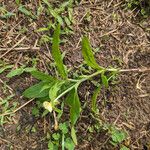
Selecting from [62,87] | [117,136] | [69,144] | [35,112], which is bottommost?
[117,136]

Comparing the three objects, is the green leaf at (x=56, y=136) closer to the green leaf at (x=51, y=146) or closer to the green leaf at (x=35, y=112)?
the green leaf at (x=51, y=146)

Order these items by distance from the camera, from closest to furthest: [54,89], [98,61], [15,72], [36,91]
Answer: [54,89] < [36,91] < [15,72] < [98,61]

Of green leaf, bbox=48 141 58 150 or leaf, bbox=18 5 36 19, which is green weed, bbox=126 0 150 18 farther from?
green leaf, bbox=48 141 58 150

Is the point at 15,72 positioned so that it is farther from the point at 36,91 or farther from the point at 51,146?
the point at 51,146

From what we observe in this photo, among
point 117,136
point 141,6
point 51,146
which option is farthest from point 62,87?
point 141,6

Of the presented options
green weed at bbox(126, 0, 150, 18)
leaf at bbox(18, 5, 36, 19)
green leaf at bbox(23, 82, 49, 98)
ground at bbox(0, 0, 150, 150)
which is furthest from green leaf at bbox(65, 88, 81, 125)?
green weed at bbox(126, 0, 150, 18)

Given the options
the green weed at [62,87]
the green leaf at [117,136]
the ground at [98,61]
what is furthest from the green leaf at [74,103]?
the green leaf at [117,136]

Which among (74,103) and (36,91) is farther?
(36,91)

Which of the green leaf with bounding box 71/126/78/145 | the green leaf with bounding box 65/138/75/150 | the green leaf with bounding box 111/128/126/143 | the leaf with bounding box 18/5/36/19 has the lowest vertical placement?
the green leaf with bounding box 111/128/126/143
